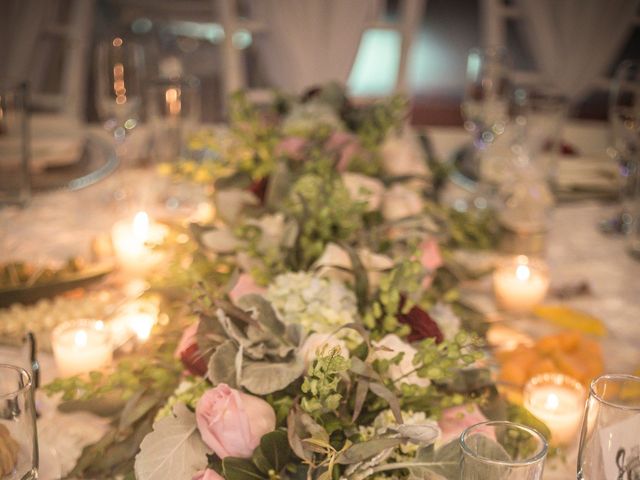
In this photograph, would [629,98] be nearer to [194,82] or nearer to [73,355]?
[194,82]

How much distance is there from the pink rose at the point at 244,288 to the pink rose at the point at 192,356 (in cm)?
8

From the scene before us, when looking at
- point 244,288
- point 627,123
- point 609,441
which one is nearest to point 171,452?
point 244,288

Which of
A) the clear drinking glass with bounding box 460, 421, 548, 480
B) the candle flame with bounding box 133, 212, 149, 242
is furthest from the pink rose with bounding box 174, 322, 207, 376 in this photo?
the candle flame with bounding box 133, 212, 149, 242

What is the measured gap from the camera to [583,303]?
5.20ft

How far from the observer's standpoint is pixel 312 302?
91 cm

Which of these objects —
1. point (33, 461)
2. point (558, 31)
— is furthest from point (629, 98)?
point (558, 31)

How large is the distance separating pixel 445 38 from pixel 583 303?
5.42 meters

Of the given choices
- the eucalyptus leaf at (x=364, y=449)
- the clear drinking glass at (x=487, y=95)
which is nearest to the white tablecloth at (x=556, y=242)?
the clear drinking glass at (x=487, y=95)

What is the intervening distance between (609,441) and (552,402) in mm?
343

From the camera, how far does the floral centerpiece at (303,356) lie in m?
0.74

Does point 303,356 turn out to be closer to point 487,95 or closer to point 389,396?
point 389,396

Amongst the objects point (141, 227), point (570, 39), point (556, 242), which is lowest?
point (556, 242)

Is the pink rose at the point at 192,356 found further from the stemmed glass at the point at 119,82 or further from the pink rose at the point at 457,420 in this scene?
the stemmed glass at the point at 119,82

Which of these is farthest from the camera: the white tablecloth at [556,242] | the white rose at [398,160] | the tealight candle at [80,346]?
the white rose at [398,160]
